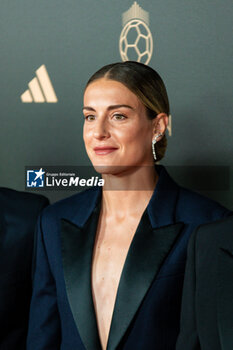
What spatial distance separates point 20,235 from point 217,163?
29.2 inches

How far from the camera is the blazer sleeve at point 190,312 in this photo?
1.17 metres

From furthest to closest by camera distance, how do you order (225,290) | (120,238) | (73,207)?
(73,207), (120,238), (225,290)

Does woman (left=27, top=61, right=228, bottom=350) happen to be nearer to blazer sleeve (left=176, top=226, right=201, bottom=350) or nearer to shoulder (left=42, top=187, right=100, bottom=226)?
shoulder (left=42, top=187, right=100, bottom=226)

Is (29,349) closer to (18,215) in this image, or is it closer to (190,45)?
(18,215)

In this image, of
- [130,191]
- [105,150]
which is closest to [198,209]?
[130,191]

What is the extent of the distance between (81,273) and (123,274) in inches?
4.9

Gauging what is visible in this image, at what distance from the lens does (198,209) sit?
4.76 feet

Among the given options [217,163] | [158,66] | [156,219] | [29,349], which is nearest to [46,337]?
[29,349]

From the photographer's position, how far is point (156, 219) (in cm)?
143

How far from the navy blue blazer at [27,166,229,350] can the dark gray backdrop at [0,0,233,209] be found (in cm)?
39

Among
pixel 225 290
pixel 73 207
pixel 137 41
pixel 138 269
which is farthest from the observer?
pixel 137 41

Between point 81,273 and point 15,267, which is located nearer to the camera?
point 81,273

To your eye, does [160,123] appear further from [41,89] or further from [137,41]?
[41,89]

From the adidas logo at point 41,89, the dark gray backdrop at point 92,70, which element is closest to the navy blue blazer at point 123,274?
the dark gray backdrop at point 92,70
